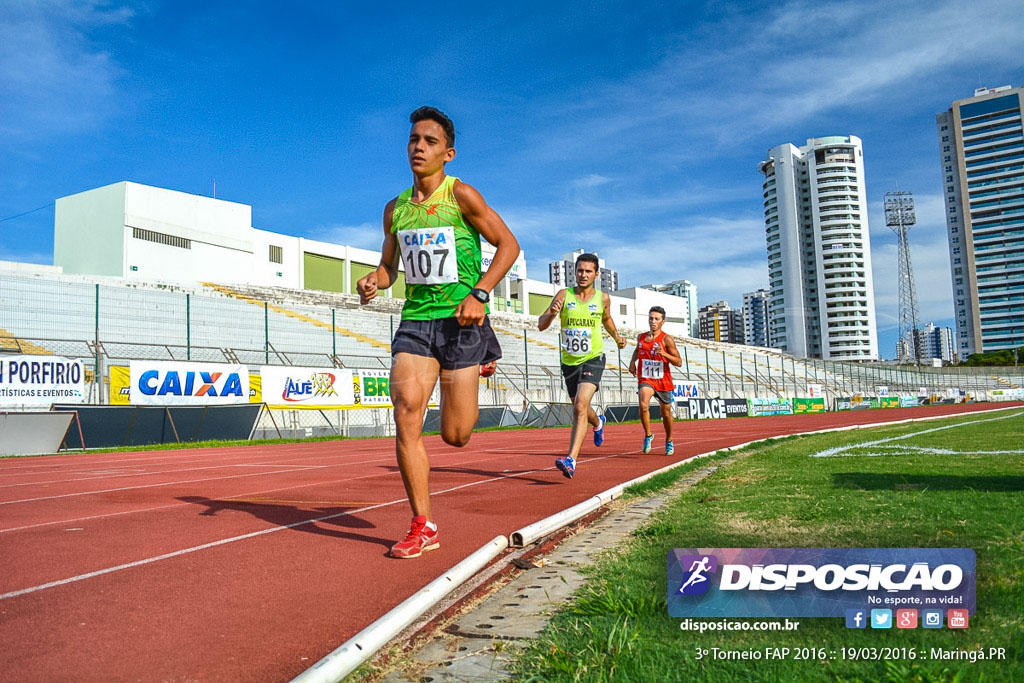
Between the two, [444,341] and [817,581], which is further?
[444,341]

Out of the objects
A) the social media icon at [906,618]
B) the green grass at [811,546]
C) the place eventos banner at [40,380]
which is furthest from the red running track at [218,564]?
the place eventos banner at [40,380]

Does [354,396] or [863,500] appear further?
[354,396]

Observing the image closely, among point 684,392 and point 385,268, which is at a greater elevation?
point 385,268

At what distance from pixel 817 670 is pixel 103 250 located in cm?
4874

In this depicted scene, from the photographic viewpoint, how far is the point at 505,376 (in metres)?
28.1

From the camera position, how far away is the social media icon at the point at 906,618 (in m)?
1.92

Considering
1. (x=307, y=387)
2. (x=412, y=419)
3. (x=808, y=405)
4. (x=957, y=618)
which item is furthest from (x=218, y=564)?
(x=808, y=405)

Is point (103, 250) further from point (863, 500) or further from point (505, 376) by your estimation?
point (863, 500)

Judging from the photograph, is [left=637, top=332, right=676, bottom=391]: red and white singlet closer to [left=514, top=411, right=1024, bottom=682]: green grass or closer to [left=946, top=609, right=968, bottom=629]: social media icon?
[left=514, top=411, right=1024, bottom=682]: green grass

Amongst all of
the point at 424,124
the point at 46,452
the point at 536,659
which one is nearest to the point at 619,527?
the point at 536,659

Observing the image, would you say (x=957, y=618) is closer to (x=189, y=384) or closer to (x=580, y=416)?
(x=580, y=416)

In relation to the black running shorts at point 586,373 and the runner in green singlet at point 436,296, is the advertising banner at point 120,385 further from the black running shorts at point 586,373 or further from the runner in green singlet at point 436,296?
the runner in green singlet at point 436,296

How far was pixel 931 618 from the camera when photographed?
1940mm

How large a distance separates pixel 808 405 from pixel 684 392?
11.0 meters
